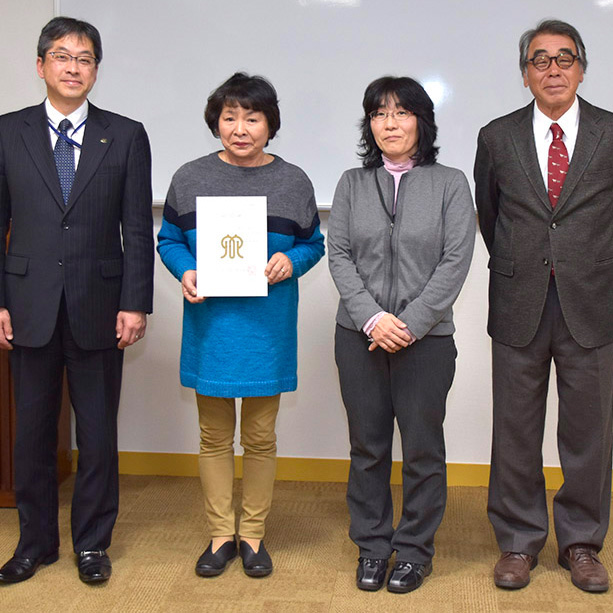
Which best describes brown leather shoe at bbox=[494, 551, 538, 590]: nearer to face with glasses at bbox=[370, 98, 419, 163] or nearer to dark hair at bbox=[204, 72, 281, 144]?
face with glasses at bbox=[370, 98, 419, 163]

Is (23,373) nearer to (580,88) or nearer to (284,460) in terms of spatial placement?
(284,460)

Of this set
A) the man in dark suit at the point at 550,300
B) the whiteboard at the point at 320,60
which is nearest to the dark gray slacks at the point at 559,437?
the man in dark suit at the point at 550,300

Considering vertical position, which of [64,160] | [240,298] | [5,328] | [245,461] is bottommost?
[245,461]

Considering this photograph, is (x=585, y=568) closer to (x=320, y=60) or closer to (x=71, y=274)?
(x=71, y=274)

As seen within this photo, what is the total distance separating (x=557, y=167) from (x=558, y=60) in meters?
0.31

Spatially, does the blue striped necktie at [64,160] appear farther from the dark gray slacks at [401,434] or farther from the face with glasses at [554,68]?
the face with glasses at [554,68]

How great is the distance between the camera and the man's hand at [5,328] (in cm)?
261

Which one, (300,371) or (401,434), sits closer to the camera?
(401,434)

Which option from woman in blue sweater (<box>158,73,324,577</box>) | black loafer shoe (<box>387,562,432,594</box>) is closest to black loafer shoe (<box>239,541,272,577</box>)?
woman in blue sweater (<box>158,73,324,577</box>)

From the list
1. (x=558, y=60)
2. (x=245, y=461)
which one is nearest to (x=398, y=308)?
(x=245, y=461)

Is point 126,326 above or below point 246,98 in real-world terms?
below

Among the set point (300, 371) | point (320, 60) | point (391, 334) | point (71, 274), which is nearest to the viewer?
point (391, 334)

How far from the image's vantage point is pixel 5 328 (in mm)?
2617

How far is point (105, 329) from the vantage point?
2.67 meters
